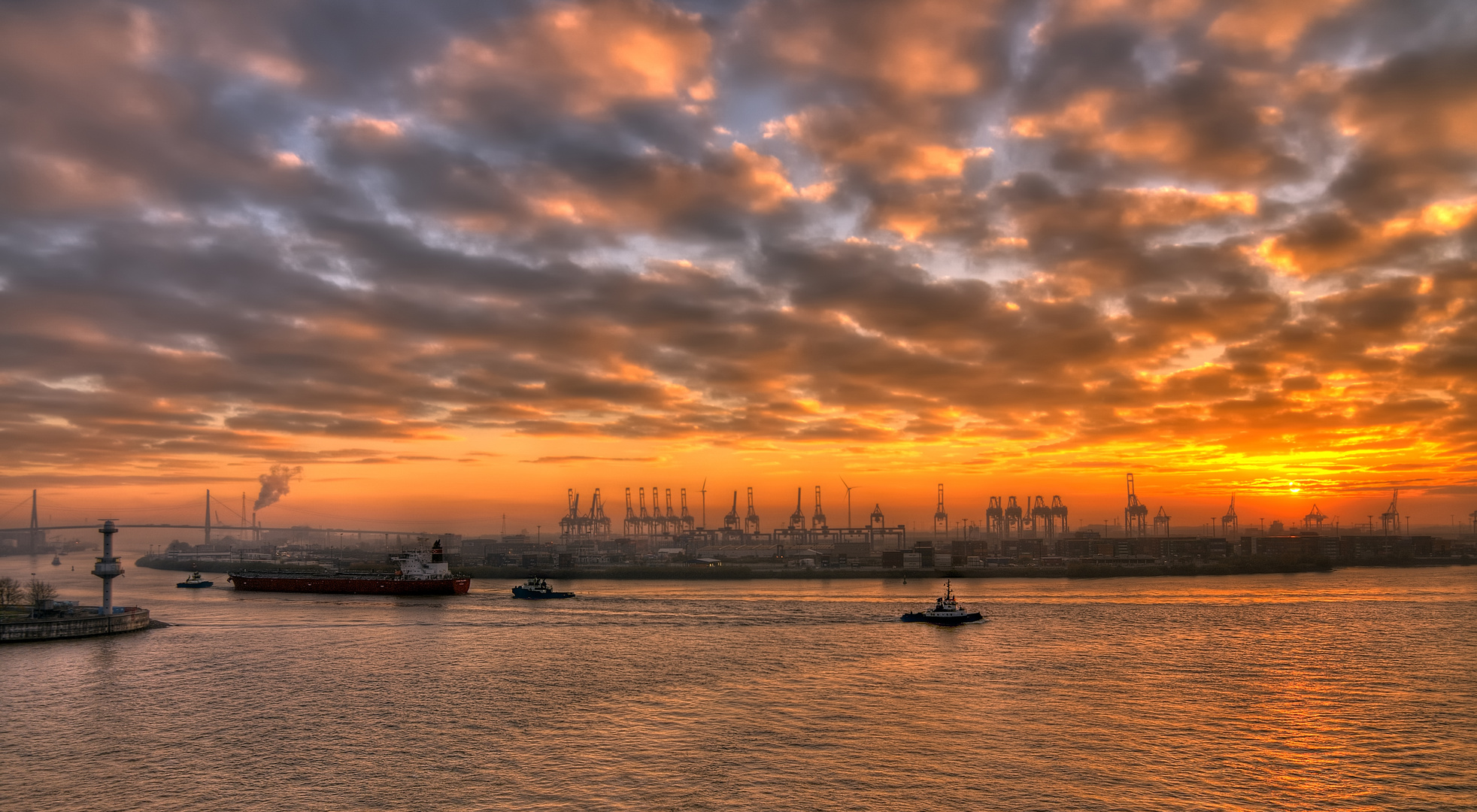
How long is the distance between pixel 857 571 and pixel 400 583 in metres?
70.6

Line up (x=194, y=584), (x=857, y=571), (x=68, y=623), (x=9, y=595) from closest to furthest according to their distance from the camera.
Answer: (x=68, y=623) → (x=9, y=595) → (x=194, y=584) → (x=857, y=571)

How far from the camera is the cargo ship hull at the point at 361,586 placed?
92125 millimetres

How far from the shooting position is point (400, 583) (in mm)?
93062

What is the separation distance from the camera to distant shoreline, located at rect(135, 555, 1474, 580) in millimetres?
132625

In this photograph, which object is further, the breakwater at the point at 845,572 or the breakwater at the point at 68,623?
the breakwater at the point at 845,572

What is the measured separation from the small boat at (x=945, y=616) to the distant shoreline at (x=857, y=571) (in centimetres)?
6473

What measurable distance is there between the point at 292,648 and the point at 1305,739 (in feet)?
162

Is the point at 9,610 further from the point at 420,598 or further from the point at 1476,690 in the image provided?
the point at 1476,690

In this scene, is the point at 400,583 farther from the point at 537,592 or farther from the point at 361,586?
the point at 537,592

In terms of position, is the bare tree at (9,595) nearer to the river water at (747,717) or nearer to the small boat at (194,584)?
the river water at (747,717)

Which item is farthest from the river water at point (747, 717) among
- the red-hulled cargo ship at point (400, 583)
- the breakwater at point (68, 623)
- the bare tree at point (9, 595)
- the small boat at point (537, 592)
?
the red-hulled cargo ship at point (400, 583)

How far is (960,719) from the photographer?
3059 centimetres

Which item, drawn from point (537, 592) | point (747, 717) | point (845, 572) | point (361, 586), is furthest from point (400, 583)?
point (747, 717)

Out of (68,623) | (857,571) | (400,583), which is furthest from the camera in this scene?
(857,571)
